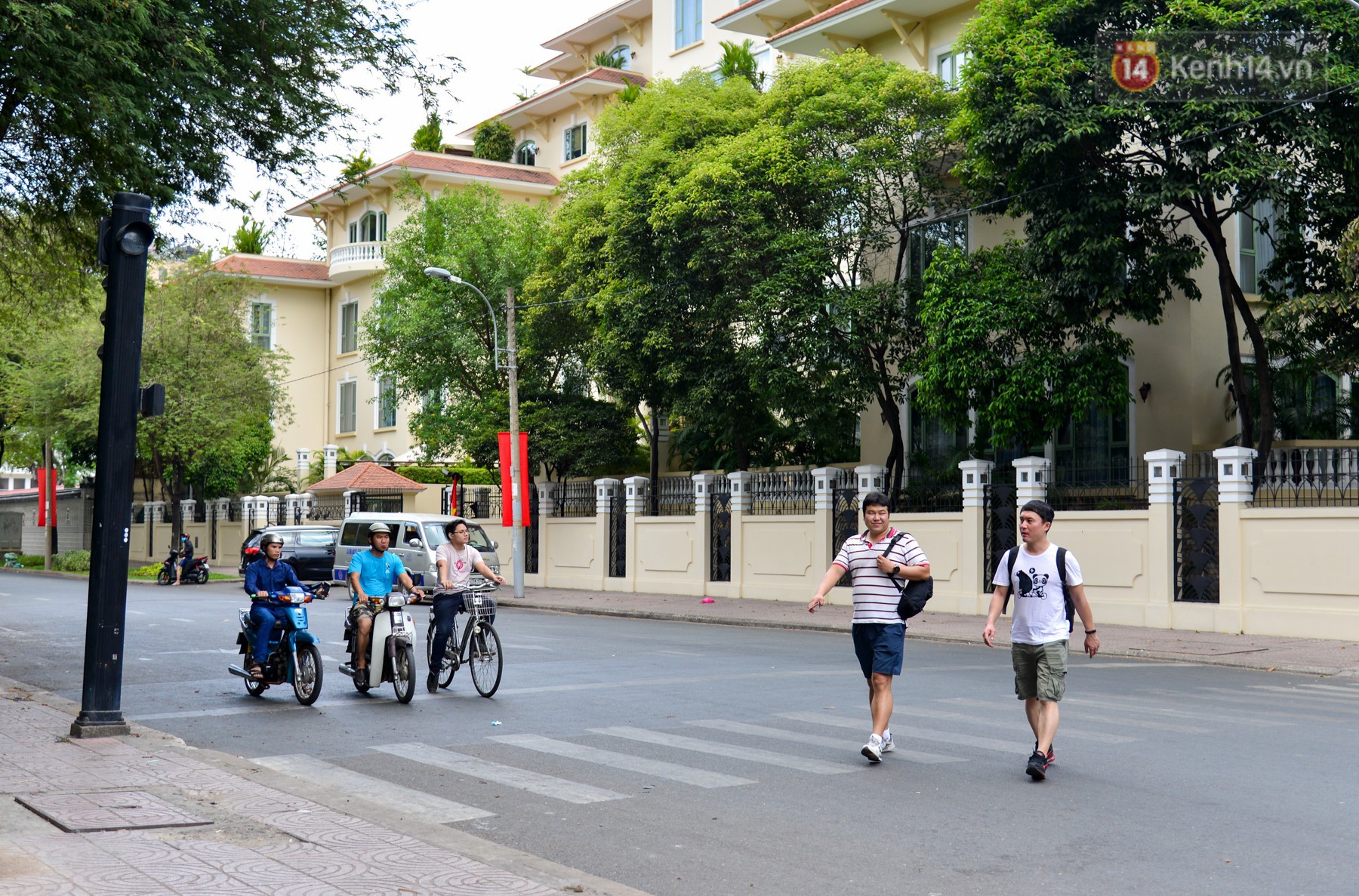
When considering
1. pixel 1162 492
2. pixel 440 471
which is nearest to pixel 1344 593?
pixel 1162 492

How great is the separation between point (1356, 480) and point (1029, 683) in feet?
41.1

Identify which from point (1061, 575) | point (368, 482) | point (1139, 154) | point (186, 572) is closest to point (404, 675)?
point (1061, 575)

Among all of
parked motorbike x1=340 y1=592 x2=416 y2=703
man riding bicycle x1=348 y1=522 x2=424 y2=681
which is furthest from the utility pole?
parked motorbike x1=340 y1=592 x2=416 y2=703

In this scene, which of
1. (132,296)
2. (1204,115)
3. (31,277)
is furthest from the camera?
(1204,115)

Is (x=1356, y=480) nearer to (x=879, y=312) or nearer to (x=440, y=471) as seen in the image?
(x=879, y=312)

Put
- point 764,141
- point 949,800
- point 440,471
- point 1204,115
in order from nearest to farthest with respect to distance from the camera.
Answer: point 949,800, point 1204,115, point 764,141, point 440,471

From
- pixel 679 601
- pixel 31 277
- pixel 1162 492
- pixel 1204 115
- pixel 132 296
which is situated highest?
pixel 1204 115

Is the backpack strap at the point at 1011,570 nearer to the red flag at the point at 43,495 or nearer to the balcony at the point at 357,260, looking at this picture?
the balcony at the point at 357,260

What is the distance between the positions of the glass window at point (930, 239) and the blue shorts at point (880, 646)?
1903 centimetres

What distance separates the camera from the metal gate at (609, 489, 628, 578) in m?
32.8

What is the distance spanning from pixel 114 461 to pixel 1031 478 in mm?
16533

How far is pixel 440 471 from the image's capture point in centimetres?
4862

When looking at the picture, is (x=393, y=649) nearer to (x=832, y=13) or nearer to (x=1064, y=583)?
(x=1064, y=583)

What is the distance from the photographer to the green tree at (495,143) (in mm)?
52219
